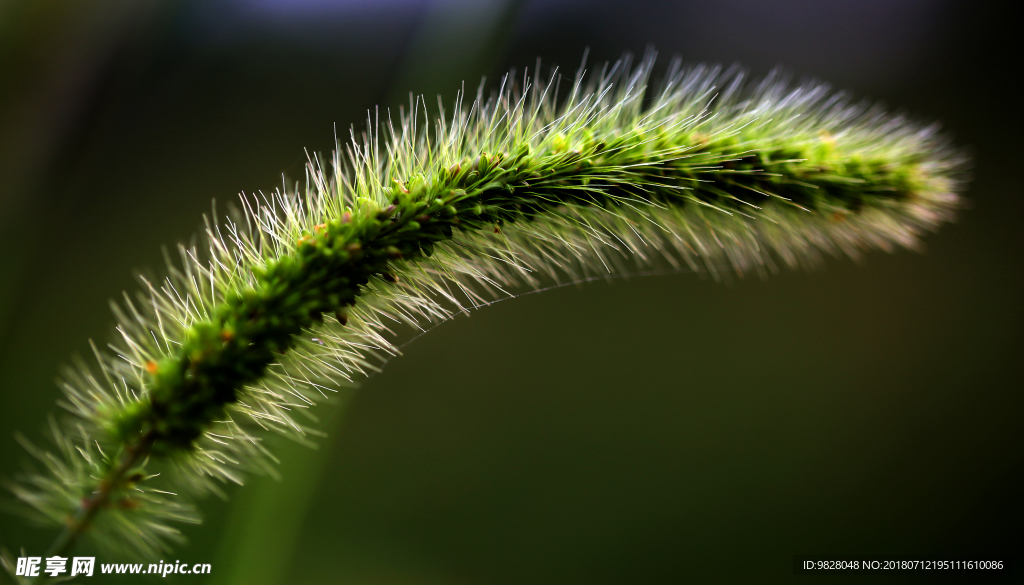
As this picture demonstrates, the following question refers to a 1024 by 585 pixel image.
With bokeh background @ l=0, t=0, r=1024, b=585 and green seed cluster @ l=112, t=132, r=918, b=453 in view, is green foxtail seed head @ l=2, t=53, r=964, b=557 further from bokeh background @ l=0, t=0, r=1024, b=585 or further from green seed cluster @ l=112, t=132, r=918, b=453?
bokeh background @ l=0, t=0, r=1024, b=585

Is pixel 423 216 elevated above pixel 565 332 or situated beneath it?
situated beneath

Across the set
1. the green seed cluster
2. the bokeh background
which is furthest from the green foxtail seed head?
the bokeh background

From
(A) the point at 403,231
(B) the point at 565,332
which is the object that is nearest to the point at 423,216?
(A) the point at 403,231

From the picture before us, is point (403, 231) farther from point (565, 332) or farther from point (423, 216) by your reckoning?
point (565, 332)

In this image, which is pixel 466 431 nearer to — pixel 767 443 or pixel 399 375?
pixel 399 375

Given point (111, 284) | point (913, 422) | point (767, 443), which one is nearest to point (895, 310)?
point (913, 422)

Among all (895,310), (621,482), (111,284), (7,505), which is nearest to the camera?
(7,505)
